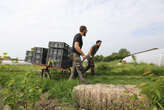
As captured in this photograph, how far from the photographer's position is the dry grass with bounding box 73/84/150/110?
2090 mm

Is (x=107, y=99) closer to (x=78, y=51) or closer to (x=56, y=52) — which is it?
(x=78, y=51)

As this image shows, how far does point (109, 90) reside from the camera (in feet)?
7.66

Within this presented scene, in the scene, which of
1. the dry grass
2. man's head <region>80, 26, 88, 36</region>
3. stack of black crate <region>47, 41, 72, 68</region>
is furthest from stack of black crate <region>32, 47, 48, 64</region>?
the dry grass

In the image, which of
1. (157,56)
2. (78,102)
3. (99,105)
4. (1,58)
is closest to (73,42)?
(78,102)

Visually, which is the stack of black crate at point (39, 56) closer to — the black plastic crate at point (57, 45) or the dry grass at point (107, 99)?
the black plastic crate at point (57, 45)

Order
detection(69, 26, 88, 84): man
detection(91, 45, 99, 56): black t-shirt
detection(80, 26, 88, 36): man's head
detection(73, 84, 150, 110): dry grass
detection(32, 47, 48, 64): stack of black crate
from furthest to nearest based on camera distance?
1. detection(91, 45, 99, 56): black t-shirt
2. detection(32, 47, 48, 64): stack of black crate
3. detection(80, 26, 88, 36): man's head
4. detection(69, 26, 88, 84): man
5. detection(73, 84, 150, 110): dry grass

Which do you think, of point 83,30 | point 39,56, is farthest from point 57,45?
point 83,30

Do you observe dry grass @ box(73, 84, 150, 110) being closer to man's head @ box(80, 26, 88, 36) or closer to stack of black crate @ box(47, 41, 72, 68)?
man's head @ box(80, 26, 88, 36)

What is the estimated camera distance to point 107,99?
7.57 feet

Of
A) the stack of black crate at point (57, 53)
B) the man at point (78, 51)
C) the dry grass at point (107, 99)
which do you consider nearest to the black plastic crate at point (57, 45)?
the stack of black crate at point (57, 53)

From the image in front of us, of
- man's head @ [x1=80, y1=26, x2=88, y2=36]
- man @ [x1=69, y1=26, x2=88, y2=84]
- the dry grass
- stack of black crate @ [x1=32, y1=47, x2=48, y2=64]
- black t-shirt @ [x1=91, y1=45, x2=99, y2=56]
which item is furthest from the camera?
black t-shirt @ [x1=91, y1=45, x2=99, y2=56]

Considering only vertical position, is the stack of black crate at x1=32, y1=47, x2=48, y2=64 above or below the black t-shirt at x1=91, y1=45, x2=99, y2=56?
below

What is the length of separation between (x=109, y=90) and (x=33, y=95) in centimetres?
130

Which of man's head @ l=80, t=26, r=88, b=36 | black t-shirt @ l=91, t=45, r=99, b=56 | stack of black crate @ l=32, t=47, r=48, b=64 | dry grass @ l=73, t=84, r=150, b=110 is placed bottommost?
dry grass @ l=73, t=84, r=150, b=110
